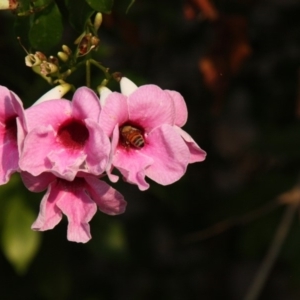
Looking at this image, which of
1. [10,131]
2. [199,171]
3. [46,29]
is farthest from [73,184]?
[199,171]

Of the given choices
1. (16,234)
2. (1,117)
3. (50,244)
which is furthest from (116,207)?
(50,244)

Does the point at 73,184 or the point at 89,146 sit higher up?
the point at 89,146

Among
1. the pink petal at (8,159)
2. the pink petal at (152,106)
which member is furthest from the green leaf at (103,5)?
the pink petal at (8,159)

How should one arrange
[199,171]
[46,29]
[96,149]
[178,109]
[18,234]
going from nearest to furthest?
[96,149], [178,109], [46,29], [18,234], [199,171]

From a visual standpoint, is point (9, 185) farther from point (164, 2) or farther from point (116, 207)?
point (116, 207)

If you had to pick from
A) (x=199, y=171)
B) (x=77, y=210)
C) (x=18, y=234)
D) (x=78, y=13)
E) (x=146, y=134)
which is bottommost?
(x=199, y=171)

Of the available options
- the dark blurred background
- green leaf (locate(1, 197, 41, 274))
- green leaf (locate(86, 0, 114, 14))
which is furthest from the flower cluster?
green leaf (locate(1, 197, 41, 274))

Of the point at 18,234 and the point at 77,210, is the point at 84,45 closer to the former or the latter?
the point at 77,210
